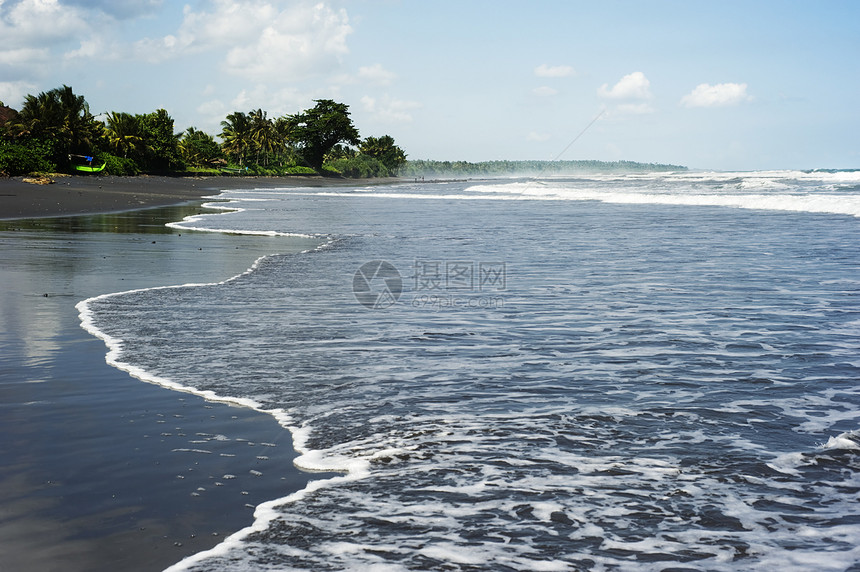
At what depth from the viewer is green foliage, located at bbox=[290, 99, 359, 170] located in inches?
5128

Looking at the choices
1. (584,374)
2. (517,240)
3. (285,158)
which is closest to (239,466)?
(584,374)

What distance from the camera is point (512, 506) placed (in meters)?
3.83

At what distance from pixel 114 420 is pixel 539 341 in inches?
164

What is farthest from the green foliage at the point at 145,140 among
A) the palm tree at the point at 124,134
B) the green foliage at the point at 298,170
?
the green foliage at the point at 298,170

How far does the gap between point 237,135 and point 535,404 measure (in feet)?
379

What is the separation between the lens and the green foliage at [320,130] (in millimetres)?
130250

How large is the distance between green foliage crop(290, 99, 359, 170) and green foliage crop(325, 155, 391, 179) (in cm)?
353

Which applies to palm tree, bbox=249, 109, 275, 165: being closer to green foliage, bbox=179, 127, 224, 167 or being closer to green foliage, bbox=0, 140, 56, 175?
green foliage, bbox=179, 127, 224, 167

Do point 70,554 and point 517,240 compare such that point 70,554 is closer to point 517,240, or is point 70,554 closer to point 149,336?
point 149,336

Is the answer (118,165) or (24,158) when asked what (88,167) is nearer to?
(118,165)

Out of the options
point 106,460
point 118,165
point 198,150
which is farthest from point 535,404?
point 198,150

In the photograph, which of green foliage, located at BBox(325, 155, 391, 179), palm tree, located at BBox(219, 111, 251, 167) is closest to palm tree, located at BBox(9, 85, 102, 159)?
palm tree, located at BBox(219, 111, 251, 167)

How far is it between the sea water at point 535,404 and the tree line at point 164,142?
160 feet

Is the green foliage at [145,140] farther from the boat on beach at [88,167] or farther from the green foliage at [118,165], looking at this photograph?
the boat on beach at [88,167]
